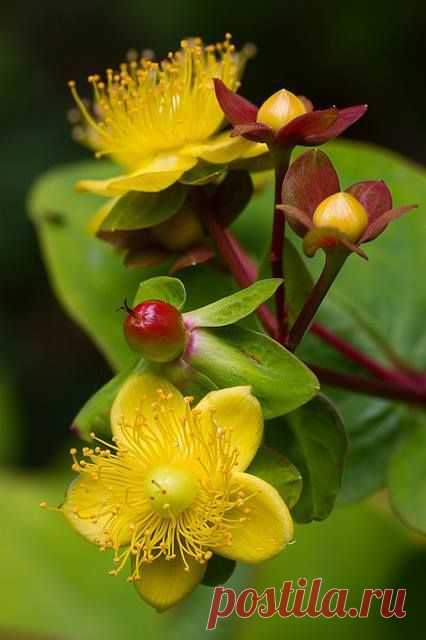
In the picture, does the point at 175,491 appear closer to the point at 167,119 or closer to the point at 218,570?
the point at 218,570

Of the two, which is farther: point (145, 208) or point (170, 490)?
point (145, 208)

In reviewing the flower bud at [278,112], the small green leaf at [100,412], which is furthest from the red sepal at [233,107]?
the small green leaf at [100,412]

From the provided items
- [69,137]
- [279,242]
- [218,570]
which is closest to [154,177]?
[279,242]

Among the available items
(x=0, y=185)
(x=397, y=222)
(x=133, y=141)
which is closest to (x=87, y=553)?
(x=397, y=222)

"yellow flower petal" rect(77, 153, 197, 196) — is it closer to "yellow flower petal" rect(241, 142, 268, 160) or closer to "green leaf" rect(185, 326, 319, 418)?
"yellow flower petal" rect(241, 142, 268, 160)

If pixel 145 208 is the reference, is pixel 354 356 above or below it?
below

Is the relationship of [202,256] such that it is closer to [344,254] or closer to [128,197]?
[128,197]
